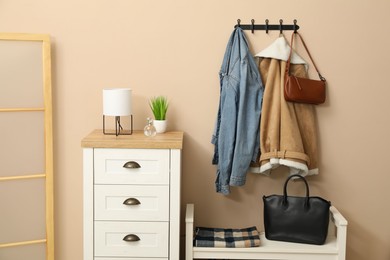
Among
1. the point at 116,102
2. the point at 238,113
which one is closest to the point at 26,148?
the point at 116,102

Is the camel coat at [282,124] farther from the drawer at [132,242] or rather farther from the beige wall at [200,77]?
the drawer at [132,242]

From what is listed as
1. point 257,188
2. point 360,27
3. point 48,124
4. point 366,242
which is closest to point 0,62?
point 48,124

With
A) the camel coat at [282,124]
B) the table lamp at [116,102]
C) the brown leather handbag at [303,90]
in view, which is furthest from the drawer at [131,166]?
the brown leather handbag at [303,90]

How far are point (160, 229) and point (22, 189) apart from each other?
870 mm

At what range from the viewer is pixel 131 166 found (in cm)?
266

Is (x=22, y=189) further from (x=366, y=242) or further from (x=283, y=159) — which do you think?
(x=366, y=242)

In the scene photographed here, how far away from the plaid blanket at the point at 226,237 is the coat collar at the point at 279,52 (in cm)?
98

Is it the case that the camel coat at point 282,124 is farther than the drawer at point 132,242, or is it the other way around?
the camel coat at point 282,124

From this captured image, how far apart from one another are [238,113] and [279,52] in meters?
0.41

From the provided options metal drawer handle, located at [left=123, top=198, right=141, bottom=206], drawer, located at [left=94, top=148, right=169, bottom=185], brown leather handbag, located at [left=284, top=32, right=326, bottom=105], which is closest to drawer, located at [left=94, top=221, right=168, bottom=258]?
metal drawer handle, located at [left=123, top=198, right=141, bottom=206]

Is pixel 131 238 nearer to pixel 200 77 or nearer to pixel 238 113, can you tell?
pixel 238 113

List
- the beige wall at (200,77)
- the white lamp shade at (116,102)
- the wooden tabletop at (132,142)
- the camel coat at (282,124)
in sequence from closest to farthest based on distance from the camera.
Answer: the wooden tabletop at (132,142) → the white lamp shade at (116,102) → the camel coat at (282,124) → the beige wall at (200,77)

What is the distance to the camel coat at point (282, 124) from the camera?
293 centimetres

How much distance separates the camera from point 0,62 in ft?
9.65
